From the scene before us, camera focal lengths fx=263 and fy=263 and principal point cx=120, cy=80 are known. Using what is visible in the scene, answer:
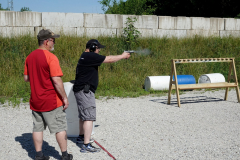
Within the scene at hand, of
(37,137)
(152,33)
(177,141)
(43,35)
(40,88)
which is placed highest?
(152,33)

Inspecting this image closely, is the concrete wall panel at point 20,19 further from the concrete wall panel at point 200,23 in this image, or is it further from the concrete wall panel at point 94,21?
the concrete wall panel at point 200,23

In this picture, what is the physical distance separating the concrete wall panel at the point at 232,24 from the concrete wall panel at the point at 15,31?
10.6m

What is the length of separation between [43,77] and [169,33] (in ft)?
37.4

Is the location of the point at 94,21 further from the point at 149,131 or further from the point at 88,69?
the point at 88,69

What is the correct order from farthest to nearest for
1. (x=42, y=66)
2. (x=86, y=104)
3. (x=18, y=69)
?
(x=18, y=69) → (x=86, y=104) → (x=42, y=66)

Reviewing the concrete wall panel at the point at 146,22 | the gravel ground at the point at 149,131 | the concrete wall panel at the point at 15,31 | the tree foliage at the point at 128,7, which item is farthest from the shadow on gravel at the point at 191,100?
the tree foliage at the point at 128,7

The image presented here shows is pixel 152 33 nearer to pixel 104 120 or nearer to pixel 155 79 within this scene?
pixel 155 79

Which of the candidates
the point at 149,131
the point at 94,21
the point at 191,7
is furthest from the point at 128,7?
the point at 149,131

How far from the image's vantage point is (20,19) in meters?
11.8

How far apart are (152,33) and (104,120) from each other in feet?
27.8

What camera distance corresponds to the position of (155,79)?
9961 millimetres

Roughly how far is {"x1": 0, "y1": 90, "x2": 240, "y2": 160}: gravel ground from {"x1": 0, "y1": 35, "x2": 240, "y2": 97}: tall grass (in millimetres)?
1892

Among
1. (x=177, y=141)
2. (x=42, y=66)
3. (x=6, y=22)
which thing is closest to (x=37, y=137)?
(x=42, y=66)

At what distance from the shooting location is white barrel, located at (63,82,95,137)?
4.79 meters
